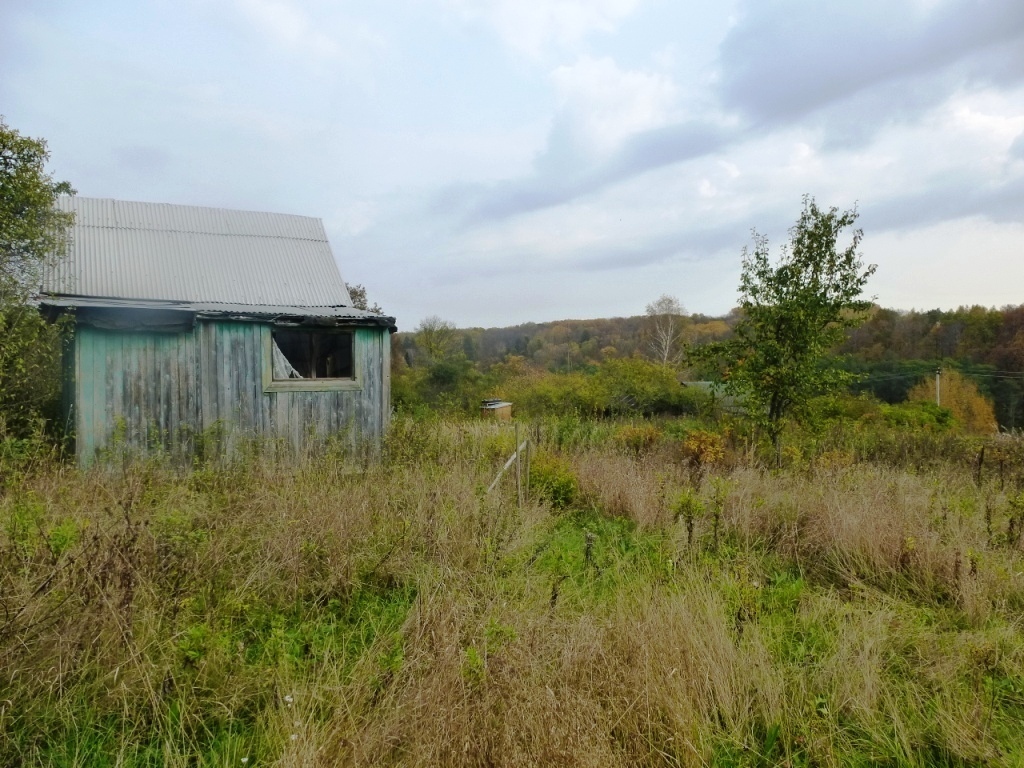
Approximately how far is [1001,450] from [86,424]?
1355 cm

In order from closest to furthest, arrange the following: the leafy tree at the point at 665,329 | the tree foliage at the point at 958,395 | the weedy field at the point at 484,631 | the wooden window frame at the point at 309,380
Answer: the weedy field at the point at 484,631, the wooden window frame at the point at 309,380, the tree foliage at the point at 958,395, the leafy tree at the point at 665,329

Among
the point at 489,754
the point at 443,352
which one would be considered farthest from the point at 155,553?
the point at 443,352

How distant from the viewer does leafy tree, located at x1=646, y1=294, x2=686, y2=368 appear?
45522 mm

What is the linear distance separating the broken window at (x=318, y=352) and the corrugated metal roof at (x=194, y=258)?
676 mm

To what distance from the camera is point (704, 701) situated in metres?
2.81

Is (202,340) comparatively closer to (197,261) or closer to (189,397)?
(189,397)

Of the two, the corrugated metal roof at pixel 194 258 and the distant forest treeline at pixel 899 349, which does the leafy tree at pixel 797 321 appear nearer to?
the corrugated metal roof at pixel 194 258

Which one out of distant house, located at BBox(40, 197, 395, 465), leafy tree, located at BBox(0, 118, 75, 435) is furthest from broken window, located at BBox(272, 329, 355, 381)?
leafy tree, located at BBox(0, 118, 75, 435)

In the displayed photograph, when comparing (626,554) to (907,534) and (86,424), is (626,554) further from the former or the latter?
(86,424)

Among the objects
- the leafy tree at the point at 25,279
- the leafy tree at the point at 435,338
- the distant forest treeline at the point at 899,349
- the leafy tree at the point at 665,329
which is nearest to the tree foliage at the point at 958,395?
the distant forest treeline at the point at 899,349

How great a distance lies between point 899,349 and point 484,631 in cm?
4544

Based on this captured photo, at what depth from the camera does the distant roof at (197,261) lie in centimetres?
961

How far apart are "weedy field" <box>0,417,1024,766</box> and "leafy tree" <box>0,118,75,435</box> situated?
93.7 inches

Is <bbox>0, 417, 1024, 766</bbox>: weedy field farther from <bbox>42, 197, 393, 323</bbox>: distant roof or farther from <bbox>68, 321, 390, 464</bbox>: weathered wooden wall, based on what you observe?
<bbox>42, 197, 393, 323</bbox>: distant roof
